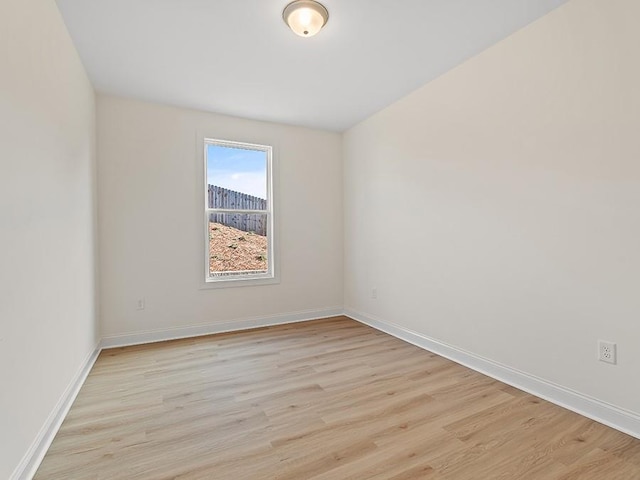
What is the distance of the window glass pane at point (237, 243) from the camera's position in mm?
3777

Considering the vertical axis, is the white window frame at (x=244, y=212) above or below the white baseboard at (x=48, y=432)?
above

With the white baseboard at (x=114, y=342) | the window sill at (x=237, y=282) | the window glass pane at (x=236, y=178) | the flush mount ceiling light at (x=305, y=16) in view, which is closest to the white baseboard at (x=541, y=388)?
the white baseboard at (x=114, y=342)

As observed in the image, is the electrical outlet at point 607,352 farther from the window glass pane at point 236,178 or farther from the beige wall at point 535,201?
the window glass pane at point 236,178

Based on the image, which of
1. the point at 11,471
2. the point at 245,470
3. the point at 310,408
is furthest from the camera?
the point at 310,408

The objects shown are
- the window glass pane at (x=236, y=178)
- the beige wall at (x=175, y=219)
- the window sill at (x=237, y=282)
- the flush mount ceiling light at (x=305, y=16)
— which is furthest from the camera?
the window glass pane at (x=236, y=178)

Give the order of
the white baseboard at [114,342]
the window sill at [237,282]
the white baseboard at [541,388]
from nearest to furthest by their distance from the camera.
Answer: the white baseboard at [114,342]
the white baseboard at [541,388]
the window sill at [237,282]

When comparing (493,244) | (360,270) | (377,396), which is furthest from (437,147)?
(377,396)

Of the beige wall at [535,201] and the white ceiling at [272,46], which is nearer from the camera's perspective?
the beige wall at [535,201]

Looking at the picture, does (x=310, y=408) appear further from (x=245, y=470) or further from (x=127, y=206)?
(x=127, y=206)

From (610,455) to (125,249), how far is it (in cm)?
396

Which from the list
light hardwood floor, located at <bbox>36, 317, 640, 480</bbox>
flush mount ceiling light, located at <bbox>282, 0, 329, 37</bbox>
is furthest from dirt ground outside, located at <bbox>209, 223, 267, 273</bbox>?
flush mount ceiling light, located at <bbox>282, 0, 329, 37</bbox>

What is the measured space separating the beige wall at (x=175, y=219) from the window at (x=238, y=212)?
0.12 m

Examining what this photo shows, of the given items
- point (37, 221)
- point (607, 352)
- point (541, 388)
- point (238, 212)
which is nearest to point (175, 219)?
point (238, 212)

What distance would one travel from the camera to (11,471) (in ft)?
4.37
